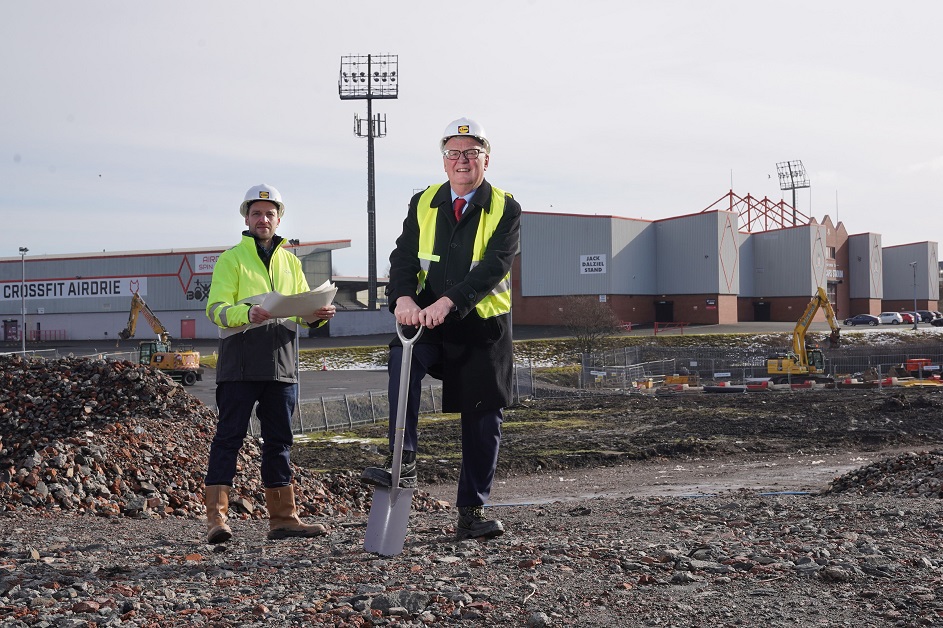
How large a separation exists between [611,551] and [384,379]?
117ft

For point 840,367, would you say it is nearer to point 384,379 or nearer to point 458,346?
point 384,379

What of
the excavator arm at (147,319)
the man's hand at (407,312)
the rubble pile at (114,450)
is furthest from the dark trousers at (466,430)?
the excavator arm at (147,319)

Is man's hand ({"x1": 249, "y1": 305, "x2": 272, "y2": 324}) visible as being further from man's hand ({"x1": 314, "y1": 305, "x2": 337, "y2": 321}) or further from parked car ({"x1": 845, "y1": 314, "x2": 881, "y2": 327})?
parked car ({"x1": 845, "y1": 314, "x2": 881, "y2": 327})

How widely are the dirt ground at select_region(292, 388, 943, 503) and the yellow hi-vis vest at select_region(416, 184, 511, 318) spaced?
8072mm

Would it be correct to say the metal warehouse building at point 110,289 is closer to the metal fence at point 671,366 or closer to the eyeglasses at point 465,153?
the metal fence at point 671,366

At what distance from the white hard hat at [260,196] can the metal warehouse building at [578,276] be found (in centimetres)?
5571

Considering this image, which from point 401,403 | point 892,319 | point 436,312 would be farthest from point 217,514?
point 892,319

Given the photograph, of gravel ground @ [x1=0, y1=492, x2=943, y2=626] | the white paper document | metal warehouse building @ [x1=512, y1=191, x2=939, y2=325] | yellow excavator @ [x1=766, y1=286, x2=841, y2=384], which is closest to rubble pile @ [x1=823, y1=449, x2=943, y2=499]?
gravel ground @ [x1=0, y1=492, x2=943, y2=626]

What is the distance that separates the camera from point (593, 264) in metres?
63.1

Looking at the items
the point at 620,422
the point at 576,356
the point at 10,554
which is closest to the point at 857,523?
the point at 10,554

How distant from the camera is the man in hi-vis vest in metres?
5.03

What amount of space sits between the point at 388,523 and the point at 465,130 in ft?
6.97

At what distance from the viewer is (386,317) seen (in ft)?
211

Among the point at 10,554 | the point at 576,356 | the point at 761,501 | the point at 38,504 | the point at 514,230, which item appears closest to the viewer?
the point at 10,554
